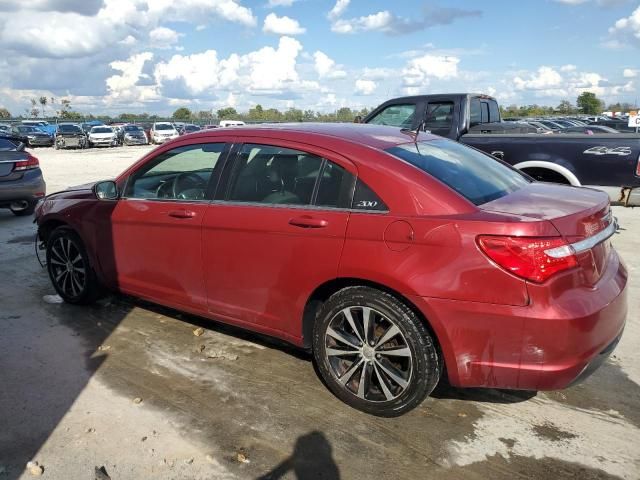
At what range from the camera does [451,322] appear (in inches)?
110

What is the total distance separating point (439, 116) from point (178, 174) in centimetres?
533

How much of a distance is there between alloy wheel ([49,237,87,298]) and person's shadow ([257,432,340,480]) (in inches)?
114

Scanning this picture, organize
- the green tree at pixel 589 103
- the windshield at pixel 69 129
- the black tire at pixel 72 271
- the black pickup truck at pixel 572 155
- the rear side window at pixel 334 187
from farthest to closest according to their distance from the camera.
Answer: the green tree at pixel 589 103
the windshield at pixel 69 129
the black pickup truck at pixel 572 155
the black tire at pixel 72 271
the rear side window at pixel 334 187

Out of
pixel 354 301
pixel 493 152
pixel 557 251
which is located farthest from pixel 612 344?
pixel 493 152

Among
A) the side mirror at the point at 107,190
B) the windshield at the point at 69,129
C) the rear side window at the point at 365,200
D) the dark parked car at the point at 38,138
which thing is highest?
the rear side window at the point at 365,200

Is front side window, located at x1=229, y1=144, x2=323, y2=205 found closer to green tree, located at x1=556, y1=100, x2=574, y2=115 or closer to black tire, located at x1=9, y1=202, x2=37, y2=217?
black tire, located at x1=9, y1=202, x2=37, y2=217

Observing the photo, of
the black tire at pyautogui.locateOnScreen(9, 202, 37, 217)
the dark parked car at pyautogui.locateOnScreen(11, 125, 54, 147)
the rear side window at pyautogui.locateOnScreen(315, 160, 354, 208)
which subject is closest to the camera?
the rear side window at pyautogui.locateOnScreen(315, 160, 354, 208)

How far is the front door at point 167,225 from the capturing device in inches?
153

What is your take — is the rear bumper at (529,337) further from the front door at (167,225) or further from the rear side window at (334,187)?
the front door at (167,225)

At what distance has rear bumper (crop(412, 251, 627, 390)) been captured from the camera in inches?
104

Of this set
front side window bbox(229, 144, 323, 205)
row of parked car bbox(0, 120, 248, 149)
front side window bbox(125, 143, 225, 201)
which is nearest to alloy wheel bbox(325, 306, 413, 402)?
front side window bbox(229, 144, 323, 205)

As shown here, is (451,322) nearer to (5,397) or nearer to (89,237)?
(5,397)

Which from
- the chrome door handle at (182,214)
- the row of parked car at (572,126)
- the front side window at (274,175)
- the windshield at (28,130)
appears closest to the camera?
the front side window at (274,175)

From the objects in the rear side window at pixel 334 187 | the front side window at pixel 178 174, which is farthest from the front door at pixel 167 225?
the rear side window at pixel 334 187
